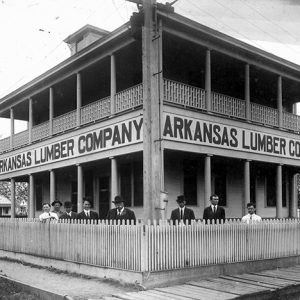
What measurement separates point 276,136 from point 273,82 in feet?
9.87

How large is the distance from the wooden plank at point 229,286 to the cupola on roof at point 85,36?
1433 centimetres

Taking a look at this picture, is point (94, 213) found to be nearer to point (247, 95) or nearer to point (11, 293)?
point (11, 293)

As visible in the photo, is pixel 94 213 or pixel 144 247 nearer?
pixel 144 247

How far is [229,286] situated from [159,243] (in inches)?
58.5

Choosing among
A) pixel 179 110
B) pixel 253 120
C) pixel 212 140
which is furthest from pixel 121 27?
pixel 253 120

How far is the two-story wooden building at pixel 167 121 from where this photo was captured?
1305 centimetres

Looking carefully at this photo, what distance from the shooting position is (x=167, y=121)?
12.9 metres

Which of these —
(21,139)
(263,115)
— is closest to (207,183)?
(263,115)

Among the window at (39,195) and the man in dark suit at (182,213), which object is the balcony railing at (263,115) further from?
the window at (39,195)

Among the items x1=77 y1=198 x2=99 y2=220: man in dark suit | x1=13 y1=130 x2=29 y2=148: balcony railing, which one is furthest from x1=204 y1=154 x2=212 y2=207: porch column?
x1=13 y1=130 x2=29 y2=148: balcony railing

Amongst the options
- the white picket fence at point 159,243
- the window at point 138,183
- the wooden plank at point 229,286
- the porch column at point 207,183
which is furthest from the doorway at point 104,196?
the wooden plank at point 229,286

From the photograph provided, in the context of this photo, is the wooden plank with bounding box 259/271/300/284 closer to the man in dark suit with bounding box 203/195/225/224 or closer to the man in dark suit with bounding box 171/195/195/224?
the man in dark suit with bounding box 203/195/225/224

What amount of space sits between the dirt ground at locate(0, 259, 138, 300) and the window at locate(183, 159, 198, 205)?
643cm

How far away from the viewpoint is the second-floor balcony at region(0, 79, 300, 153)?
1360cm
